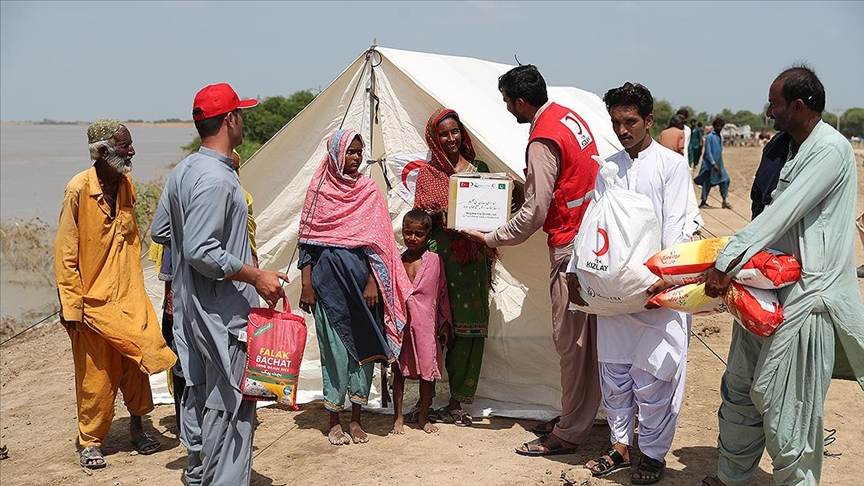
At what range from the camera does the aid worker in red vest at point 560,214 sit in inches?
168

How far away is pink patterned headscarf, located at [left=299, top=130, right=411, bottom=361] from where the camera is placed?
182 inches

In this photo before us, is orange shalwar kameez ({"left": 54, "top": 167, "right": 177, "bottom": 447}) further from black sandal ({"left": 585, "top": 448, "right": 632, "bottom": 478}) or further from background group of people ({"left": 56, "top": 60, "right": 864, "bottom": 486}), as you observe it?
black sandal ({"left": 585, "top": 448, "right": 632, "bottom": 478})

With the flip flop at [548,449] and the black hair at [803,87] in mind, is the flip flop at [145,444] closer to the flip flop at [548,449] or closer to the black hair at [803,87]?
the flip flop at [548,449]

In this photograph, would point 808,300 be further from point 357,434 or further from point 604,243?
point 357,434

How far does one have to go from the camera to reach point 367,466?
4402 millimetres

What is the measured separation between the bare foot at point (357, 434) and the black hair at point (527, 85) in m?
2.07

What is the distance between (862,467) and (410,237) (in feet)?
8.75

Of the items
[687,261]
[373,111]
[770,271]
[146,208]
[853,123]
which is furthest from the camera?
[853,123]

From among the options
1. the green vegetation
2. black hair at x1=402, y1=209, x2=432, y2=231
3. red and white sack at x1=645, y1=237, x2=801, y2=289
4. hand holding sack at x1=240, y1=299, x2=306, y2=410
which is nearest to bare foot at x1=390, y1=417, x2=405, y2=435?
black hair at x1=402, y1=209, x2=432, y2=231

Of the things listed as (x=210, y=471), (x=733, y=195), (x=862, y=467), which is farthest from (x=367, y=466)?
(x=733, y=195)

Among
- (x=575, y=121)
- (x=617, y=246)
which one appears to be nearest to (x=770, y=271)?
(x=617, y=246)

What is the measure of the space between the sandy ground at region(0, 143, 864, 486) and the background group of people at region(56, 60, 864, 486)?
14 cm

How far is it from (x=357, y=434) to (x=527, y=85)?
2.19 meters

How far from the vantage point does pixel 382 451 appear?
15.1 feet
